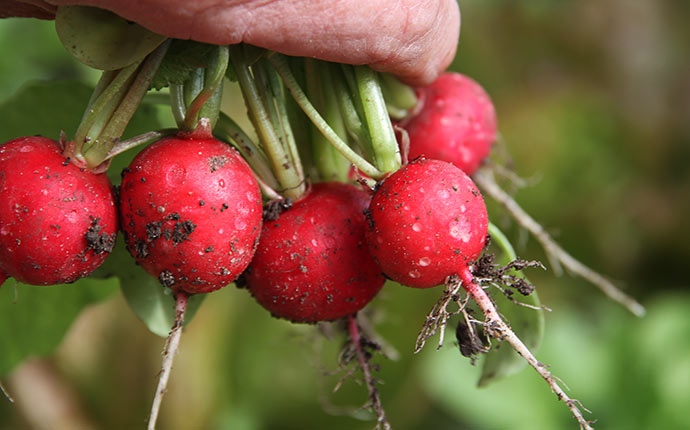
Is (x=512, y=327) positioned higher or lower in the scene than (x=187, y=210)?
lower

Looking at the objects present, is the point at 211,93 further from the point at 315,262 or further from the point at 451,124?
the point at 451,124

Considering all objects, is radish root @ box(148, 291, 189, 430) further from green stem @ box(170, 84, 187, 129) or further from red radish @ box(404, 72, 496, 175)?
red radish @ box(404, 72, 496, 175)

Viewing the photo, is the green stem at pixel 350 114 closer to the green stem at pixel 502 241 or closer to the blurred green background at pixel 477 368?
the green stem at pixel 502 241

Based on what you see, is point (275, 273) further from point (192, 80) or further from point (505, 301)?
point (505, 301)

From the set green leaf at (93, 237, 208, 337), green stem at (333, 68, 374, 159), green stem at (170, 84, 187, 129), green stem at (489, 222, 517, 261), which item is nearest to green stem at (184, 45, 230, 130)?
green stem at (170, 84, 187, 129)

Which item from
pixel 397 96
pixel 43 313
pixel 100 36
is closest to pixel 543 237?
pixel 397 96

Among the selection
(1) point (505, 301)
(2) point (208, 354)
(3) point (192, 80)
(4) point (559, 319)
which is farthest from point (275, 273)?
(4) point (559, 319)
